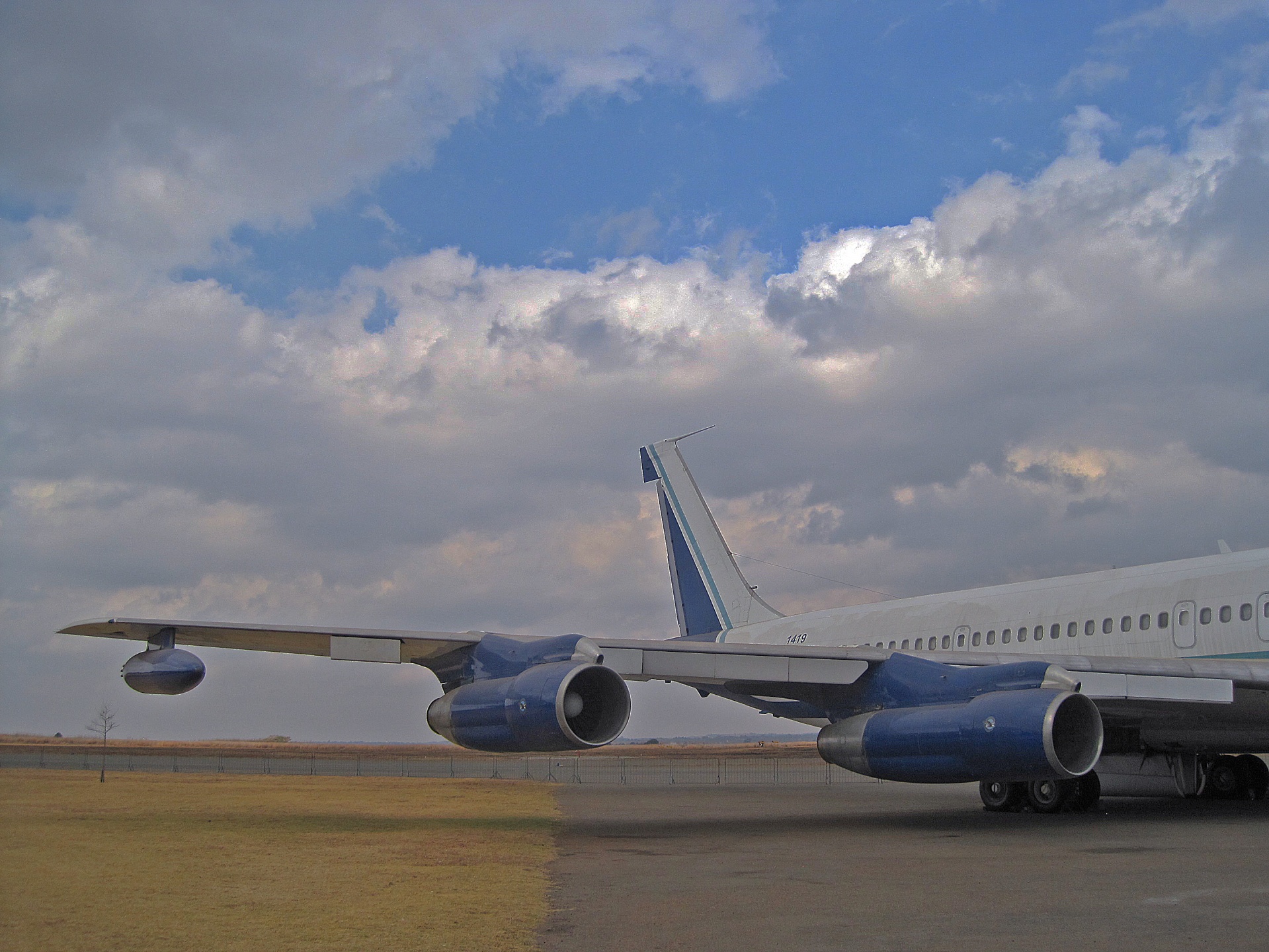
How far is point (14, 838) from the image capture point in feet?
38.1

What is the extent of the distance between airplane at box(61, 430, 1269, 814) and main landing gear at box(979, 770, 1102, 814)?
0.03 metres

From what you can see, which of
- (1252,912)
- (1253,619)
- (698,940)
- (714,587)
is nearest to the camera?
(698,940)

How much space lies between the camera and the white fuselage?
15352 millimetres

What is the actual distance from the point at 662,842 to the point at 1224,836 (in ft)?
22.2

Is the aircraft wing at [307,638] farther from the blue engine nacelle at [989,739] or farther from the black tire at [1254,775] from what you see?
the black tire at [1254,775]

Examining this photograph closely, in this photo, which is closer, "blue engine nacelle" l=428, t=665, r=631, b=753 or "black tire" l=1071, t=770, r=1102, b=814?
"blue engine nacelle" l=428, t=665, r=631, b=753

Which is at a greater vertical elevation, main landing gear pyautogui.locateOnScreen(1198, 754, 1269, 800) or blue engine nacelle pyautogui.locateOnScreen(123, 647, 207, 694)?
blue engine nacelle pyautogui.locateOnScreen(123, 647, 207, 694)

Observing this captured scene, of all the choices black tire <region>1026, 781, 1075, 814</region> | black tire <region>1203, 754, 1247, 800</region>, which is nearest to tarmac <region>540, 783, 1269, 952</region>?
black tire <region>1026, 781, 1075, 814</region>

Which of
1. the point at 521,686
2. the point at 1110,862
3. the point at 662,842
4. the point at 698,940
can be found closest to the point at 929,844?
the point at 1110,862

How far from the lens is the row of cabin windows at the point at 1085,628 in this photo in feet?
50.6

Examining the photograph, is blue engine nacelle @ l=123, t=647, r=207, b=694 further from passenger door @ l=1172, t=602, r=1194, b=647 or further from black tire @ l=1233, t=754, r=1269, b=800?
black tire @ l=1233, t=754, r=1269, b=800

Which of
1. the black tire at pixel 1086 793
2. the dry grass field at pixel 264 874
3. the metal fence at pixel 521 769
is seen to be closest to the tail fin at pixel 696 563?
the metal fence at pixel 521 769

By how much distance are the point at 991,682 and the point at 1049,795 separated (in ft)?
12.8

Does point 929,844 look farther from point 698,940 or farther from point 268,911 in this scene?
point 268,911
